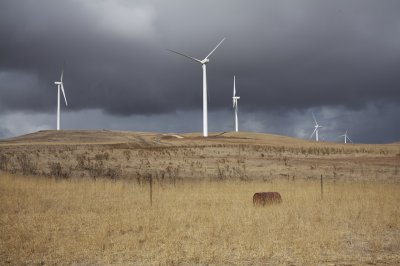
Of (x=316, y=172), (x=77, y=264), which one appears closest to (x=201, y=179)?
(x=316, y=172)

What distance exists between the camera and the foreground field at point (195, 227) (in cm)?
1320

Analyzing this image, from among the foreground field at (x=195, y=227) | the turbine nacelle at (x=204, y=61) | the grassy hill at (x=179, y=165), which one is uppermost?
the turbine nacelle at (x=204, y=61)

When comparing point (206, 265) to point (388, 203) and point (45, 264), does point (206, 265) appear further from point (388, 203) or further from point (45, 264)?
point (388, 203)

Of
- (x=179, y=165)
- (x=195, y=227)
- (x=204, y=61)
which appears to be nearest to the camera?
(x=195, y=227)

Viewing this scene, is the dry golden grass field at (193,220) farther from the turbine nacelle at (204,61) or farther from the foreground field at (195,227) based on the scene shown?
the turbine nacelle at (204,61)

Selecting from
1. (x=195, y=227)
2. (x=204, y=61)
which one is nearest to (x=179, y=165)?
(x=195, y=227)

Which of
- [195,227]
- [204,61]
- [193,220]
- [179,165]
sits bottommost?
[195,227]

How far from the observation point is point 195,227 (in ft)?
57.1

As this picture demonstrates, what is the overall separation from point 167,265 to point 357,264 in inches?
204

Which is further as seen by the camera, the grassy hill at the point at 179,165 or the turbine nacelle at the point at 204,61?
the turbine nacelle at the point at 204,61

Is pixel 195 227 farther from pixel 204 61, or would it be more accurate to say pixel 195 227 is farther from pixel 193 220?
pixel 204 61

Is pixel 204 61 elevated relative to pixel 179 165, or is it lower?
elevated

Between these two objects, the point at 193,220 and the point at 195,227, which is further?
the point at 193,220

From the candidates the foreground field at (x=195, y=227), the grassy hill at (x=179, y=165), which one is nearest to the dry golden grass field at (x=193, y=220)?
the foreground field at (x=195, y=227)
